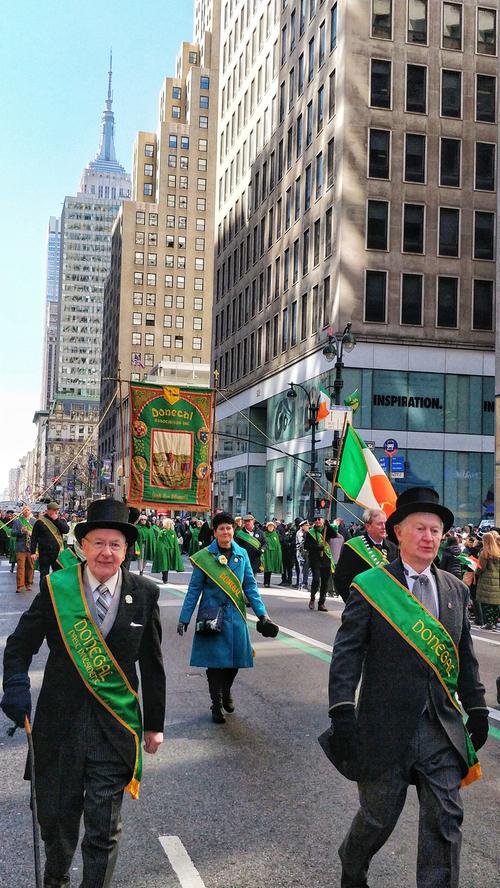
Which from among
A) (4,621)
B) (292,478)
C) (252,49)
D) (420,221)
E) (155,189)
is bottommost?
(4,621)

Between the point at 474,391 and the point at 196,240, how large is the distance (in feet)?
290

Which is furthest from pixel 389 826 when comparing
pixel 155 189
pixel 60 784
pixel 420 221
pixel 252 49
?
pixel 155 189

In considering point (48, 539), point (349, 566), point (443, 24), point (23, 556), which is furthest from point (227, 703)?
point (443, 24)

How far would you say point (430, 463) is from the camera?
40.3 meters

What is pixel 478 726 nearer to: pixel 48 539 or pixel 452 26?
pixel 48 539

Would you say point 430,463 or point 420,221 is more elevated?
point 420,221

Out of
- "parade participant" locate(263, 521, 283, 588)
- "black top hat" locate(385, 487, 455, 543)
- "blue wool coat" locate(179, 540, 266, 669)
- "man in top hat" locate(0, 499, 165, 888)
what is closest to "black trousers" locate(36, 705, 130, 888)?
"man in top hat" locate(0, 499, 165, 888)

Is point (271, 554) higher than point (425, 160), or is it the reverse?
point (425, 160)

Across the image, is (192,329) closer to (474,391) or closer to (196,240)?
(196,240)

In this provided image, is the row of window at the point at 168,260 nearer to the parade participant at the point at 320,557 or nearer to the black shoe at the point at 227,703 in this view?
the parade participant at the point at 320,557

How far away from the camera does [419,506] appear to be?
413 centimetres

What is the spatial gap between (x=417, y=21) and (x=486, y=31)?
11.0 feet

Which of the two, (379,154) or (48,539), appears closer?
(48,539)

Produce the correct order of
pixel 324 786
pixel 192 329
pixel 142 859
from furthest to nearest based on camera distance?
pixel 192 329 → pixel 324 786 → pixel 142 859
